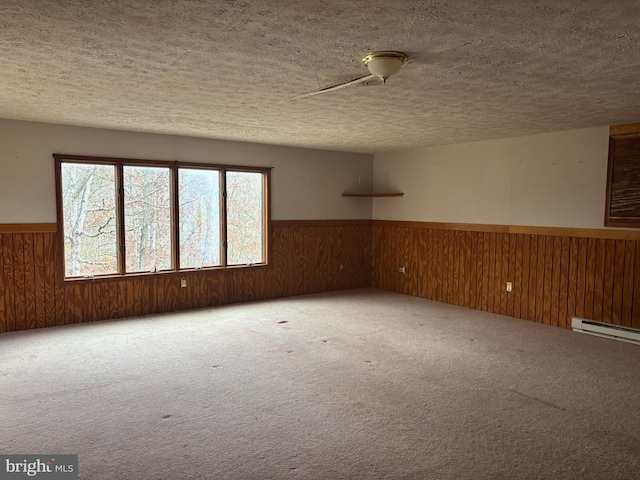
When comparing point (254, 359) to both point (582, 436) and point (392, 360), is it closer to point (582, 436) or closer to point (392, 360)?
point (392, 360)

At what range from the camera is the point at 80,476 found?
2.32 metres

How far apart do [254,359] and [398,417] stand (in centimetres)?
151

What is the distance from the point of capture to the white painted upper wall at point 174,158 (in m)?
4.87

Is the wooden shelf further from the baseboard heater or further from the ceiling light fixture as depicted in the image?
the ceiling light fixture

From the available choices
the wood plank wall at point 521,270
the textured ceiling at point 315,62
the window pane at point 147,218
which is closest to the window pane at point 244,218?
the window pane at point 147,218

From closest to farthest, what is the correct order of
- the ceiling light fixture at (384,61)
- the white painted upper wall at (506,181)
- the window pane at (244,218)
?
the ceiling light fixture at (384,61) → the white painted upper wall at (506,181) → the window pane at (244,218)

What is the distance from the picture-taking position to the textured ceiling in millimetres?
2107

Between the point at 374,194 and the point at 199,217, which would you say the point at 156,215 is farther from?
the point at 374,194

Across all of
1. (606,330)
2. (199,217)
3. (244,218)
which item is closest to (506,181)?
(606,330)

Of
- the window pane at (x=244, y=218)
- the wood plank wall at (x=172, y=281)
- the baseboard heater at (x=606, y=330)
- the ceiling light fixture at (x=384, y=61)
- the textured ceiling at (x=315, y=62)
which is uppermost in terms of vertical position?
the textured ceiling at (x=315, y=62)

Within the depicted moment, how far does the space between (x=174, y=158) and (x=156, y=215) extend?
0.74 m

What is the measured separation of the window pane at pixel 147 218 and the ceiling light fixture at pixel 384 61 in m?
3.73

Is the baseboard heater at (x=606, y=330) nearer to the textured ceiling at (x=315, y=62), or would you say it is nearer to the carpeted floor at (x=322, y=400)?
the carpeted floor at (x=322, y=400)

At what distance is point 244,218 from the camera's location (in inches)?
255
